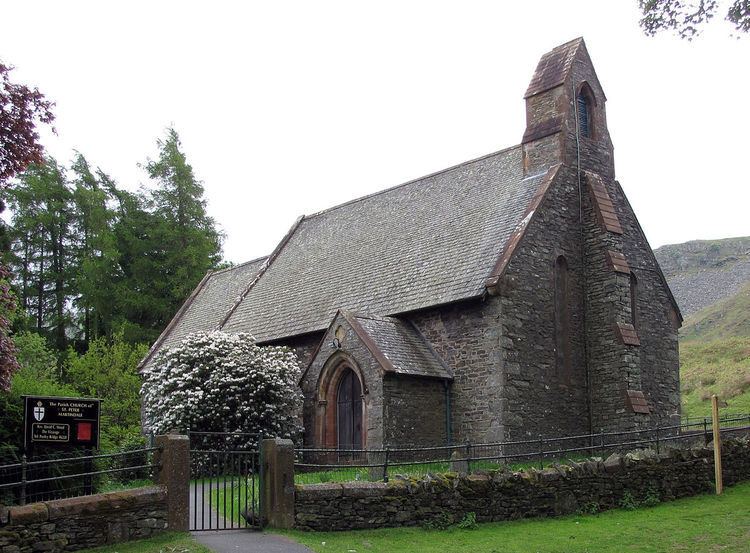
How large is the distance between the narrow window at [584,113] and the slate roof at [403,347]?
28.7ft

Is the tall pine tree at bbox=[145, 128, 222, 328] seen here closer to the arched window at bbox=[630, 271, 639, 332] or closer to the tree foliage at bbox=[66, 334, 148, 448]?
the tree foliage at bbox=[66, 334, 148, 448]

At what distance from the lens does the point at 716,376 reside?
42.1m

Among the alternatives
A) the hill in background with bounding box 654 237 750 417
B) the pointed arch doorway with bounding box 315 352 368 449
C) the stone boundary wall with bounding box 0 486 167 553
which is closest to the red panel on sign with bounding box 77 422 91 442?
the stone boundary wall with bounding box 0 486 167 553

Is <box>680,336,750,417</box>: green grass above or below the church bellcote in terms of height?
below

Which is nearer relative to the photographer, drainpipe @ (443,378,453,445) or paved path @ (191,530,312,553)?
paved path @ (191,530,312,553)

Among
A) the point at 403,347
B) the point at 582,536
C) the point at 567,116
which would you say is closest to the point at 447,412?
the point at 403,347

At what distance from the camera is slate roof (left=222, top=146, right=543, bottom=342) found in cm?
2648

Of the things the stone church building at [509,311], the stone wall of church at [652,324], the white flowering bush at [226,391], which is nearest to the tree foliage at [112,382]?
the stone church building at [509,311]

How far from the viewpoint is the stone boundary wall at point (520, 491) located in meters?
15.7

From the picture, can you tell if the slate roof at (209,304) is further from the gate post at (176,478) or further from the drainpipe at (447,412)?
the gate post at (176,478)

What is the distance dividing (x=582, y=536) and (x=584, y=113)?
16932 mm

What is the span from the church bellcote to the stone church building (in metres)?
0.05

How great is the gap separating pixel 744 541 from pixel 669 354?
14.8 meters

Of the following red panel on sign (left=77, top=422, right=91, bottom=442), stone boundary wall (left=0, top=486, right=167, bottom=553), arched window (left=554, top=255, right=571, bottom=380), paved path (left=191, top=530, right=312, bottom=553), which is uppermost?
arched window (left=554, top=255, right=571, bottom=380)
